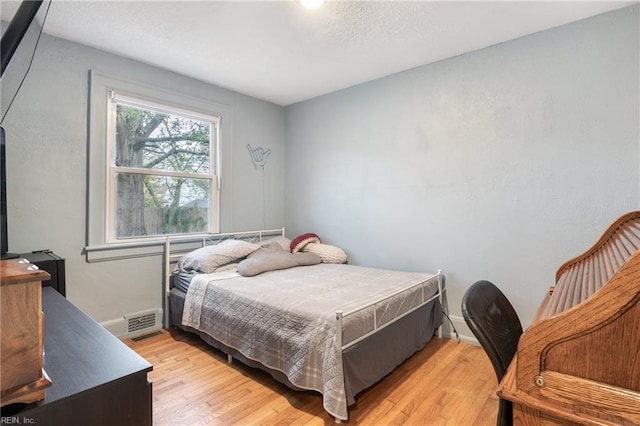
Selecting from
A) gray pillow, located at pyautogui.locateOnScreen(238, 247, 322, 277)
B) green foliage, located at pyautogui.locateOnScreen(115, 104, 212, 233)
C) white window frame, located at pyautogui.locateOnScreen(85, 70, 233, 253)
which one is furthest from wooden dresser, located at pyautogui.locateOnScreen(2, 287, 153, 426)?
green foliage, located at pyautogui.locateOnScreen(115, 104, 212, 233)

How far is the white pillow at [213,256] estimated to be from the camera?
9.46ft

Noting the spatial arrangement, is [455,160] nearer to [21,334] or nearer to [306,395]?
[306,395]

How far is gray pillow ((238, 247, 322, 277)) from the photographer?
2812 mm

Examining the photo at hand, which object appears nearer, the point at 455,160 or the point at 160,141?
the point at 455,160

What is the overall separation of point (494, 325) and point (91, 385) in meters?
1.33

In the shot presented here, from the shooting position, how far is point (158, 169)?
308 centimetres

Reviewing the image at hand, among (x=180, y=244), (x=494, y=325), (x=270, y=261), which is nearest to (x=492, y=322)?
(x=494, y=325)

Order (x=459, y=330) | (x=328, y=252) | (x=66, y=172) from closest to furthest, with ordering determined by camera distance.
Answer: (x=66, y=172) < (x=459, y=330) < (x=328, y=252)

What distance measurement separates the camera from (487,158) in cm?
266

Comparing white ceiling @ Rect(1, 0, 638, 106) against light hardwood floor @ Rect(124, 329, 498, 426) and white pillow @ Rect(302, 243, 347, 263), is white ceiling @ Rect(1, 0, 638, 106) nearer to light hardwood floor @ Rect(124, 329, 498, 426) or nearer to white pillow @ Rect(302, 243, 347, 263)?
white pillow @ Rect(302, 243, 347, 263)

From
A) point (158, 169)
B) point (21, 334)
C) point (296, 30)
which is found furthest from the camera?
point (158, 169)

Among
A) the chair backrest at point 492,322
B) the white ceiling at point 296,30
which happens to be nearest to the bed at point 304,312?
the chair backrest at point 492,322

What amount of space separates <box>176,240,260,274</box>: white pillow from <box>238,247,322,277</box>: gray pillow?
0.38 ft

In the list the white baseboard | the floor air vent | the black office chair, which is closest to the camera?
the black office chair
